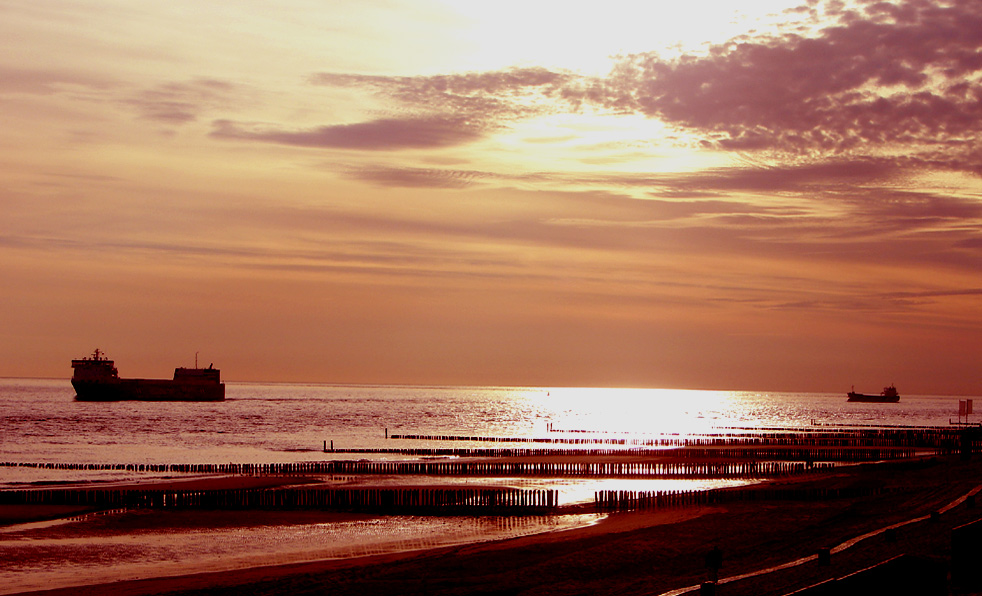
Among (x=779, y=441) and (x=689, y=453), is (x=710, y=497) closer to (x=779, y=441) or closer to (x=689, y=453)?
(x=689, y=453)

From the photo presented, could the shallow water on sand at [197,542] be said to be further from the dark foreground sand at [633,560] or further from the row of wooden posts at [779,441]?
the row of wooden posts at [779,441]

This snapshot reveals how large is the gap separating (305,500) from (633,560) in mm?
22880

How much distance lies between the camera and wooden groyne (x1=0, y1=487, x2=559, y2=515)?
151ft

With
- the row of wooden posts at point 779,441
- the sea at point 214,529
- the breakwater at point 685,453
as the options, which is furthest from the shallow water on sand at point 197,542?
the row of wooden posts at point 779,441

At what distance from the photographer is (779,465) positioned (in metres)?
76.6

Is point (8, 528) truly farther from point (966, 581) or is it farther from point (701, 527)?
point (966, 581)

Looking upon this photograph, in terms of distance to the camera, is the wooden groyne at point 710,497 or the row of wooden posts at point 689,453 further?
the row of wooden posts at point 689,453

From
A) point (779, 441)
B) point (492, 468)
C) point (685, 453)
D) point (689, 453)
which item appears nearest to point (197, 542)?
point (492, 468)

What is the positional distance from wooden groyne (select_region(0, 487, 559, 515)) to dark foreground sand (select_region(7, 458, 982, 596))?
795 cm

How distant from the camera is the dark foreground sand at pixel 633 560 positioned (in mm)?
22562

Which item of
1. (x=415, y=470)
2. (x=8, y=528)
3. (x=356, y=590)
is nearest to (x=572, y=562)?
(x=356, y=590)

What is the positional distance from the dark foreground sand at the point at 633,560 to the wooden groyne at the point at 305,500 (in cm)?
795

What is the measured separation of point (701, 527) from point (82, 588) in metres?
21.4

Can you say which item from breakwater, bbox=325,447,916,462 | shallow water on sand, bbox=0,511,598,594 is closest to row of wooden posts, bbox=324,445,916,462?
breakwater, bbox=325,447,916,462
